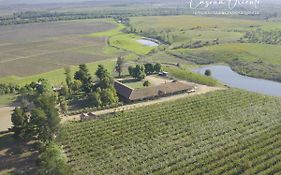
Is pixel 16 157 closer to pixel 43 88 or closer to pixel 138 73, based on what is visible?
pixel 43 88

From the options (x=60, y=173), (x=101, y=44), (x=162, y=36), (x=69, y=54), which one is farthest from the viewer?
(x=162, y=36)

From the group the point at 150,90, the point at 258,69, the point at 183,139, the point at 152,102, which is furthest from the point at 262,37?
the point at 183,139

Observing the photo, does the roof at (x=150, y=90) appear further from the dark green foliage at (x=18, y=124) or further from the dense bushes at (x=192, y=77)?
the dark green foliage at (x=18, y=124)

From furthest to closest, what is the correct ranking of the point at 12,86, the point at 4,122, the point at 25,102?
the point at 12,86 → the point at 25,102 → the point at 4,122

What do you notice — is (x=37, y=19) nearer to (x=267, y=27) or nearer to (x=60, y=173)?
(x=267, y=27)

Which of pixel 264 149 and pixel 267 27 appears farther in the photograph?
pixel 267 27

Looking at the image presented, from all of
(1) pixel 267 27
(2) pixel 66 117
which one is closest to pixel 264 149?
(2) pixel 66 117

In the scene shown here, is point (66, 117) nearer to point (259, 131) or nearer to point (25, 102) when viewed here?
point (25, 102)
